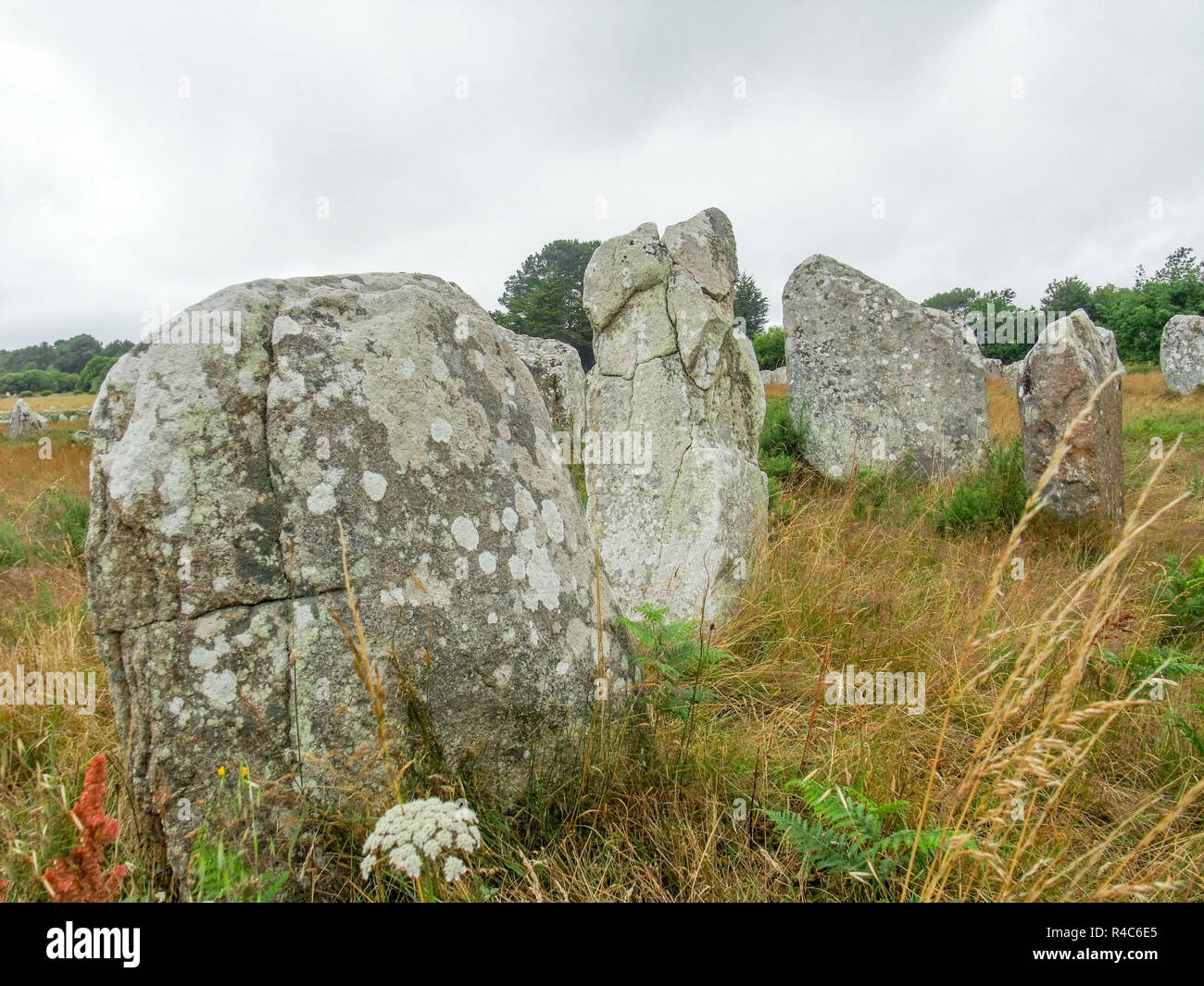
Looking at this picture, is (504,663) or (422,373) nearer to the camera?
(504,663)

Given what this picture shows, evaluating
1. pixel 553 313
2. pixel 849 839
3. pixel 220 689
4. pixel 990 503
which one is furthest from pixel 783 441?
→ pixel 553 313

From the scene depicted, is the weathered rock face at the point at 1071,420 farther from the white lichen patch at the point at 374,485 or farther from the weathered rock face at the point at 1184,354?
the weathered rock face at the point at 1184,354

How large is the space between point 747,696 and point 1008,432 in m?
7.31

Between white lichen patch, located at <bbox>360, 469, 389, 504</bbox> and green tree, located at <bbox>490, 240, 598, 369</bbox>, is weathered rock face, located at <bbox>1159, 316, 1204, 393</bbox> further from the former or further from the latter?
green tree, located at <bbox>490, 240, 598, 369</bbox>

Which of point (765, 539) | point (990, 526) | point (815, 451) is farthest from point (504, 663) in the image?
point (815, 451)

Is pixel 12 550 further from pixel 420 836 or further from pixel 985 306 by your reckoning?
pixel 985 306

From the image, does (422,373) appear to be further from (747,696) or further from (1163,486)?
(1163,486)

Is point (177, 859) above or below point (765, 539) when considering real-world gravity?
below

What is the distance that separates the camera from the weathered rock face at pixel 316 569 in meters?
1.86

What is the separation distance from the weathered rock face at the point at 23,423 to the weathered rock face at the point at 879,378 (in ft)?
60.6

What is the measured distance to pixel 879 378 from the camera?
27.1 ft

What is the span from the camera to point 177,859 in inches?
72.1

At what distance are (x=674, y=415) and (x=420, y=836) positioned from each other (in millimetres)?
3849

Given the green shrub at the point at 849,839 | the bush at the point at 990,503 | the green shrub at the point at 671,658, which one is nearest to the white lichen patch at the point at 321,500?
the green shrub at the point at 671,658
